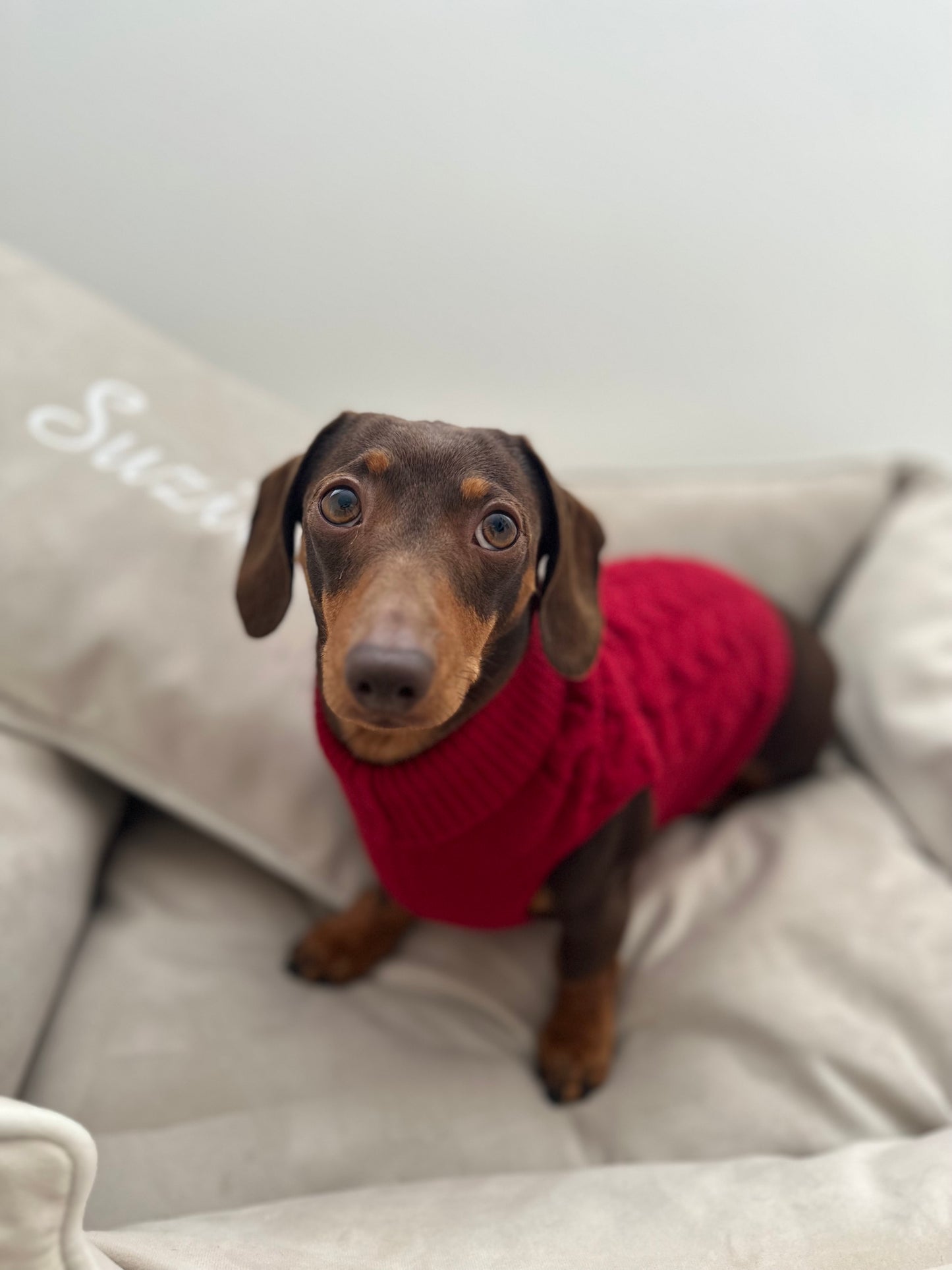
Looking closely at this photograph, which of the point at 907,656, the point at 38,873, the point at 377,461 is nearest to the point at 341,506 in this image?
the point at 377,461

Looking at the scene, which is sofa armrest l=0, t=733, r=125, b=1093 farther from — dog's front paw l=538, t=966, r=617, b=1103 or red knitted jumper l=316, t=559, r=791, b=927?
dog's front paw l=538, t=966, r=617, b=1103

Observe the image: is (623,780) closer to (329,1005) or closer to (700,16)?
(329,1005)

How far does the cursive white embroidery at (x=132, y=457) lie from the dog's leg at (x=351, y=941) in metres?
0.64

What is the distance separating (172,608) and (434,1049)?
785mm

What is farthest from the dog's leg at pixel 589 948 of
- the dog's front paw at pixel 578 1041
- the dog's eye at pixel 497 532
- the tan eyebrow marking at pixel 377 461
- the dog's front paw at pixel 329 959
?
the tan eyebrow marking at pixel 377 461

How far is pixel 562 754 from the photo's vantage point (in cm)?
120

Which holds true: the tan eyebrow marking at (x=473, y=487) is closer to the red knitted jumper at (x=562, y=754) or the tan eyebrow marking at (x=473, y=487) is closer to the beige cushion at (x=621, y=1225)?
the red knitted jumper at (x=562, y=754)

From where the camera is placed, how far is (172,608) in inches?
59.6

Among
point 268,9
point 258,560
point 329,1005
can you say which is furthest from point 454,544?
point 268,9

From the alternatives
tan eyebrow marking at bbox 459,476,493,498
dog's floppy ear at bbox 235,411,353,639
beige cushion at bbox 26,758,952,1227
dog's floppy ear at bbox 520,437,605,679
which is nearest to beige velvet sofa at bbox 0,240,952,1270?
beige cushion at bbox 26,758,952,1227

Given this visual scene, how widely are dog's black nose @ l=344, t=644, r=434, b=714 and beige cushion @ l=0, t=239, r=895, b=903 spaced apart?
64 cm

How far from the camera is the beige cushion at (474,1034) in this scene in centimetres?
126

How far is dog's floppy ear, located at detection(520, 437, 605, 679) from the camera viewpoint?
107cm

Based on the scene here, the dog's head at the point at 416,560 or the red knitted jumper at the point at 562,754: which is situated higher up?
the dog's head at the point at 416,560
